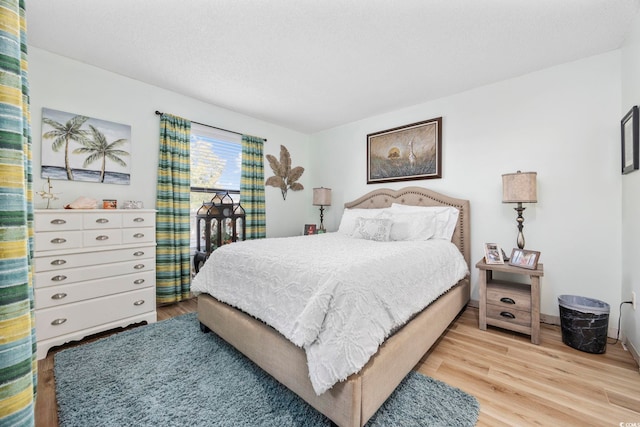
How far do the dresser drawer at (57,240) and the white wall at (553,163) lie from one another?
3756 mm

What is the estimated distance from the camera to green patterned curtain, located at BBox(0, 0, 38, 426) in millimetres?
535

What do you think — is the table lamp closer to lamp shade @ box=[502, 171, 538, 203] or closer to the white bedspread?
lamp shade @ box=[502, 171, 538, 203]

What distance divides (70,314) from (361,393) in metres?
2.41

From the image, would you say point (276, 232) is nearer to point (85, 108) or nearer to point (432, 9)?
point (85, 108)

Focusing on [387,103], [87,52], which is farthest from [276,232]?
[87,52]

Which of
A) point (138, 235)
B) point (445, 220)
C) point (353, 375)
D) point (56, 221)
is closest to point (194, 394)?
point (353, 375)

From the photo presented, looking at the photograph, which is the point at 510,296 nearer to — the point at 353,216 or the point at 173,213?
the point at 353,216

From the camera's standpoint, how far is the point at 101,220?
229 cm

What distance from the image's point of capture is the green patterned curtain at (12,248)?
54cm

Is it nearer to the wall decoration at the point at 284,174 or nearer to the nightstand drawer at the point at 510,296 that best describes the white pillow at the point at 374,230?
the nightstand drawer at the point at 510,296

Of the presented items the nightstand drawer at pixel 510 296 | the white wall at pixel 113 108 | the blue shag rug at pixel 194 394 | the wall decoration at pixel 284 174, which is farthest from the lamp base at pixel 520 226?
the white wall at pixel 113 108

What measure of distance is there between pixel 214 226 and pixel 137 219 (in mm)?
890

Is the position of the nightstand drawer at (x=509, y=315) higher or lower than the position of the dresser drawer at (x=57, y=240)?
lower

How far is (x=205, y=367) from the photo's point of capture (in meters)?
1.79
